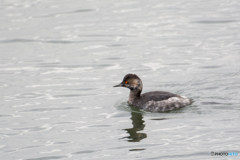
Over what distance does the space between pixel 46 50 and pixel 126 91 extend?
5316mm

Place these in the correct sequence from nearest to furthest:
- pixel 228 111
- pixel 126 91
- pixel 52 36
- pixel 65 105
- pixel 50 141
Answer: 1. pixel 50 141
2. pixel 228 111
3. pixel 65 105
4. pixel 126 91
5. pixel 52 36

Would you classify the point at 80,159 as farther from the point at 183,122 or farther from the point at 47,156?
the point at 183,122

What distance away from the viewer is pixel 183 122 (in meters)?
10.8

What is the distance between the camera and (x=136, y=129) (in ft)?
35.2

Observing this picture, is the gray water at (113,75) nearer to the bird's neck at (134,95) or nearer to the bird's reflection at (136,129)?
the bird's reflection at (136,129)

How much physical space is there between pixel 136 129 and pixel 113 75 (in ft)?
15.1

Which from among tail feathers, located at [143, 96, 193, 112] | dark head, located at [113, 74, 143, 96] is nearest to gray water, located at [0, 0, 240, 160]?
tail feathers, located at [143, 96, 193, 112]

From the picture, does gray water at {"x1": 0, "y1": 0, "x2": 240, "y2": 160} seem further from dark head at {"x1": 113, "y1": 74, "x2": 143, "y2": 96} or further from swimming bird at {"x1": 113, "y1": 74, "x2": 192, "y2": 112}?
dark head at {"x1": 113, "y1": 74, "x2": 143, "y2": 96}

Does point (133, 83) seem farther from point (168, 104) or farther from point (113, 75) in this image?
point (113, 75)

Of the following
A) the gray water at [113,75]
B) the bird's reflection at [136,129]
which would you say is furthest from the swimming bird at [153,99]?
the bird's reflection at [136,129]

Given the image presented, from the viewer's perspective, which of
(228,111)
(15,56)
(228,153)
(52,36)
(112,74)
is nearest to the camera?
(228,153)

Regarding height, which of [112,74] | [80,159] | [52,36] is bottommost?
[80,159]

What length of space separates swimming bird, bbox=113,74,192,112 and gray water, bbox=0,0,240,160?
0.21 m

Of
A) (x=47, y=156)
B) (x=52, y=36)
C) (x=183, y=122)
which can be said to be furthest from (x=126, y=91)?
Result: (x=52, y=36)
